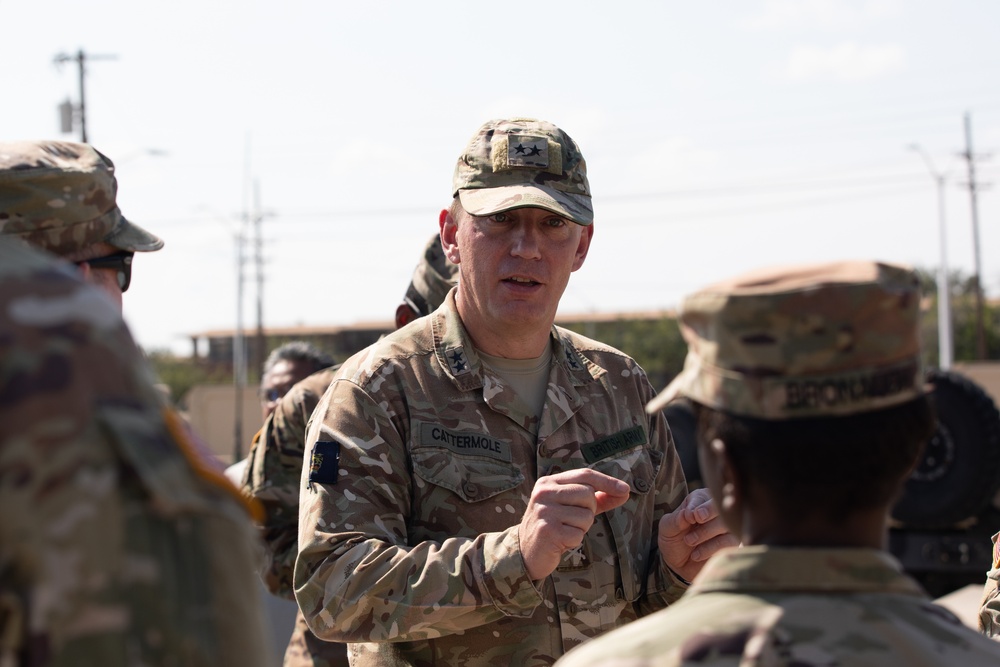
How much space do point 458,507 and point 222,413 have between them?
3410cm

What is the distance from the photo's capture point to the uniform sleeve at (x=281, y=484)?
527 cm

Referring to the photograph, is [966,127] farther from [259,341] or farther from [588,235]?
[588,235]

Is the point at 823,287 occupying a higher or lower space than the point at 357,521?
higher

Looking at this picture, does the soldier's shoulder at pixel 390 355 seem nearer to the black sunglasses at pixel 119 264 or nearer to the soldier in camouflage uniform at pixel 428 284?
the black sunglasses at pixel 119 264

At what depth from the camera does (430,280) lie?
4973mm

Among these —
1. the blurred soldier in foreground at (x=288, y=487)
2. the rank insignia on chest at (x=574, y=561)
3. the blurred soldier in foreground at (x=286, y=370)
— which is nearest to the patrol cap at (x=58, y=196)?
the rank insignia on chest at (x=574, y=561)

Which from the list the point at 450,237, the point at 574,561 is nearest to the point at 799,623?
the point at 574,561

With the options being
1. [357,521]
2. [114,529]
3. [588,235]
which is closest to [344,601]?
[357,521]

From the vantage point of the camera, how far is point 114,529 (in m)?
1.30

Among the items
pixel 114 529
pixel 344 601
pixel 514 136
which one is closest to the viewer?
pixel 114 529

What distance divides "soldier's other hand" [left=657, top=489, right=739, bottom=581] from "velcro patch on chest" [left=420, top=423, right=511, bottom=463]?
47 cm

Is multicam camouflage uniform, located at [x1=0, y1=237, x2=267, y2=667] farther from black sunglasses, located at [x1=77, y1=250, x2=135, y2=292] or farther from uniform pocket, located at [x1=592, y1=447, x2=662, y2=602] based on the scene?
uniform pocket, located at [x1=592, y1=447, x2=662, y2=602]

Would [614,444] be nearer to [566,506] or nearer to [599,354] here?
[599,354]

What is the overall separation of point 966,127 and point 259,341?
88.8 feet
